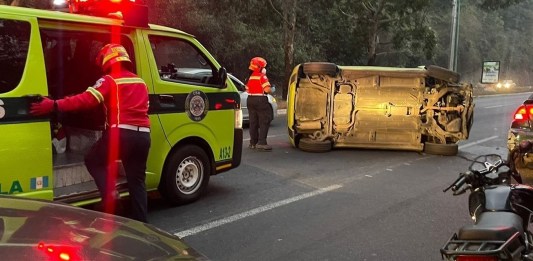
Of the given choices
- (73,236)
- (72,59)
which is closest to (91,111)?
(72,59)

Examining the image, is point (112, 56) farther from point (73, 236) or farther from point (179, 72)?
point (73, 236)

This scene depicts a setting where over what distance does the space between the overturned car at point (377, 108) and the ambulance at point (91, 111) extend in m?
3.62

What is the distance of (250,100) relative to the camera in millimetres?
9805

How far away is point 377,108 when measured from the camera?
9766 mm

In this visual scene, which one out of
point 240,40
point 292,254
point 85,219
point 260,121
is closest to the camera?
point 85,219

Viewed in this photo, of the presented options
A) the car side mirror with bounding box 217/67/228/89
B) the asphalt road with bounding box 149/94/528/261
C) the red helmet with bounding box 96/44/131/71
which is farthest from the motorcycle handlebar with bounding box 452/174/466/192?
the car side mirror with bounding box 217/67/228/89

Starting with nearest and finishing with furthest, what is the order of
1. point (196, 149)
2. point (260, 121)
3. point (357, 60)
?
point (196, 149) → point (260, 121) → point (357, 60)

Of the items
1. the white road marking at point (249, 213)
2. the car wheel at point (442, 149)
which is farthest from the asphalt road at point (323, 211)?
the car wheel at point (442, 149)

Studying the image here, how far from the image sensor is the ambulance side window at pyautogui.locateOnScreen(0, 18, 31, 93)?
421 cm

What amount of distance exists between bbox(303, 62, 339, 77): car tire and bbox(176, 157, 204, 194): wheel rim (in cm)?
416

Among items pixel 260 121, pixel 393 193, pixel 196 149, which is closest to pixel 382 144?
pixel 260 121

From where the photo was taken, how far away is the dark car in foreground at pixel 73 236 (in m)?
1.97

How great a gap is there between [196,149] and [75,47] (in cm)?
168

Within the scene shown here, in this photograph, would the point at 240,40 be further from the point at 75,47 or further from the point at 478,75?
the point at 478,75
